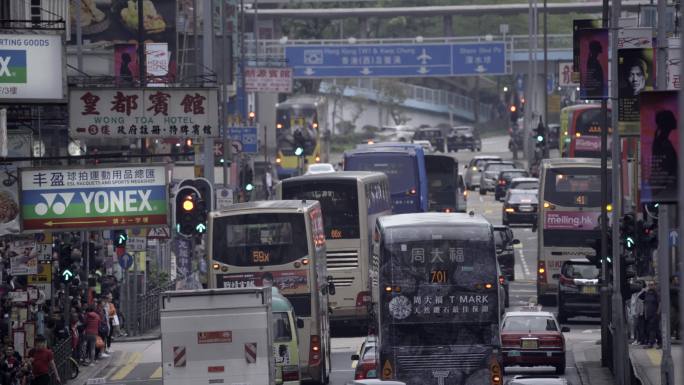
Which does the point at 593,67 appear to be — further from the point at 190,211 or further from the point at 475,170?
the point at 475,170

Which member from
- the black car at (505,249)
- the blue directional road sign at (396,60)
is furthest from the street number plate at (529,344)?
the blue directional road sign at (396,60)

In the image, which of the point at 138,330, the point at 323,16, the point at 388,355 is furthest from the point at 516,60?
the point at 388,355

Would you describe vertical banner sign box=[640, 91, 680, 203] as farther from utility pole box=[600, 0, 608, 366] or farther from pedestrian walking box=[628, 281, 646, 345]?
pedestrian walking box=[628, 281, 646, 345]

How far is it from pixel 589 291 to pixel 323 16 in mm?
59275

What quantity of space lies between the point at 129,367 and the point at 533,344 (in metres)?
10.1

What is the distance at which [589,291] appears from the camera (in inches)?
1684

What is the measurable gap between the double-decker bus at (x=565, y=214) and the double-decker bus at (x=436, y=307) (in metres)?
18.4

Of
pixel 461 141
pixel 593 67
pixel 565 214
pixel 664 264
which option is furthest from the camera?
pixel 461 141

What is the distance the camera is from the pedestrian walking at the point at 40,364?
30.0 meters

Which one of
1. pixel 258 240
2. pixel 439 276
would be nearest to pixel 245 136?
pixel 258 240

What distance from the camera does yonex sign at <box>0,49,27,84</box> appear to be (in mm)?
25469

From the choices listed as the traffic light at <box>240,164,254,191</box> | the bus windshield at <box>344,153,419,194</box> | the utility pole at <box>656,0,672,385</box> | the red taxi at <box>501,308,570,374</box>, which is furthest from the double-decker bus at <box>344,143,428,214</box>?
the utility pole at <box>656,0,672,385</box>

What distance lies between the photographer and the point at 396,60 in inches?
3647

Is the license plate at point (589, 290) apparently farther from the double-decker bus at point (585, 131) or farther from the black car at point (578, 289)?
the double-decker bus at point (585, 131)
